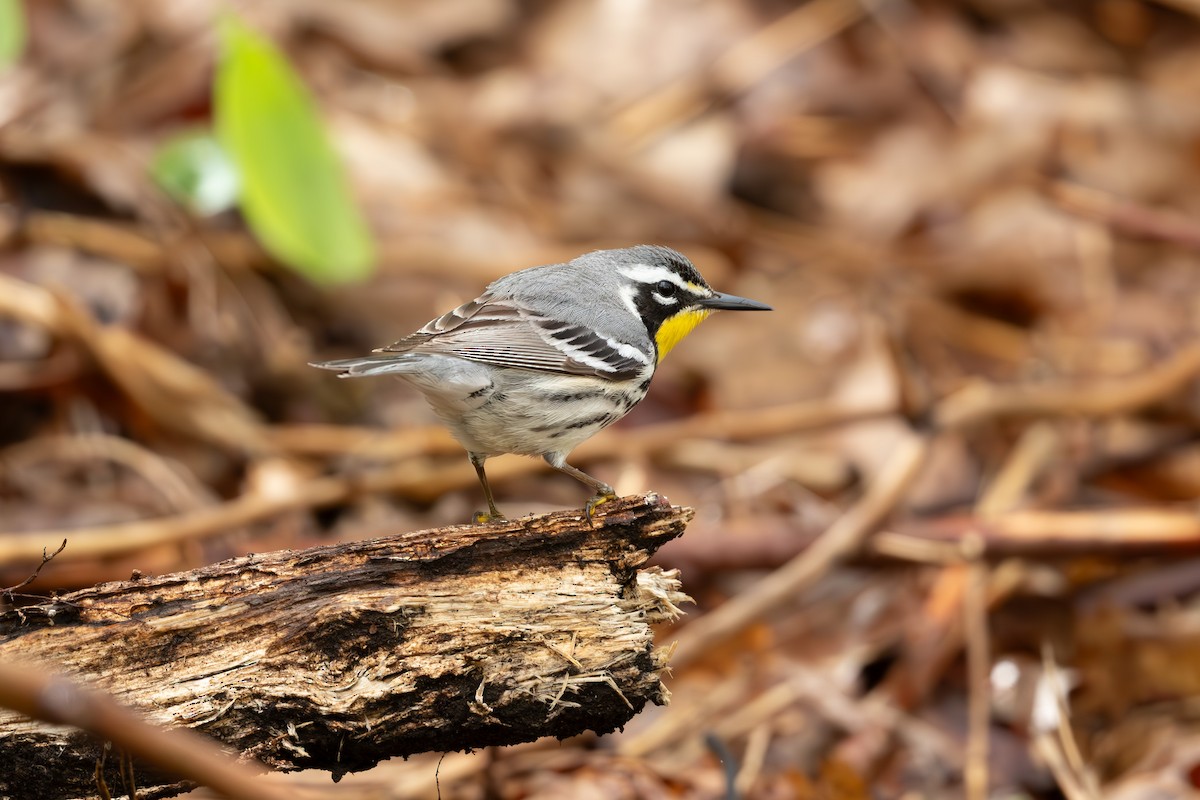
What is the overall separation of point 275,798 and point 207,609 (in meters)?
1.25

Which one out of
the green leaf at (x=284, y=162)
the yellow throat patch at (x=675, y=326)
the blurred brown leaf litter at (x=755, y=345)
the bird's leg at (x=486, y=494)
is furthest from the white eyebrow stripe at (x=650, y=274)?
the green leaf at (x=284, y=162)

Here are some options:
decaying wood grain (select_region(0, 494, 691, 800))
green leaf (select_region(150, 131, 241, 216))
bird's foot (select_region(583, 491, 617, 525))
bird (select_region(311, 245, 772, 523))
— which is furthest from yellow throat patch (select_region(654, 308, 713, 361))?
green leaf (select_region(150, 131, 241, 216))

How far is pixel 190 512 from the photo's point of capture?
19.8 feet

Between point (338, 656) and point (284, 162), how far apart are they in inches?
142

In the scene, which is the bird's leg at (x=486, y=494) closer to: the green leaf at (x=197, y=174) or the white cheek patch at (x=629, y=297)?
the white cheek patch at (x=629, y=297)

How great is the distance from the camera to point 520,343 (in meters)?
4.27

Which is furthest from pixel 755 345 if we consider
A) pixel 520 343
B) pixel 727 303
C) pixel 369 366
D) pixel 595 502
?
pixel 369 366

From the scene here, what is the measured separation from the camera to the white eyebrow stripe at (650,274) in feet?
16.1

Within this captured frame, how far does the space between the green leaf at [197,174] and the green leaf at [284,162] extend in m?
1.04

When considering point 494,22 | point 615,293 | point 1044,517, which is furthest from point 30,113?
point 1044,517

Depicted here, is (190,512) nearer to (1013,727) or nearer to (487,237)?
(487,237)

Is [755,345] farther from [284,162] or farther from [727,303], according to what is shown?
[284,162]

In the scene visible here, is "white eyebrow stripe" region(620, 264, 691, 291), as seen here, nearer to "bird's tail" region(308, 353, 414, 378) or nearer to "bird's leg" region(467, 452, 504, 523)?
"bird's leg" region(467, 452, 504, 523)

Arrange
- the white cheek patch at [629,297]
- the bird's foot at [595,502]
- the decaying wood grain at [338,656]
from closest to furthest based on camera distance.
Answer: the decaying wood grain at [338,656] → the bird's foot at [595,502] → the white cheek patch at [629,297]
